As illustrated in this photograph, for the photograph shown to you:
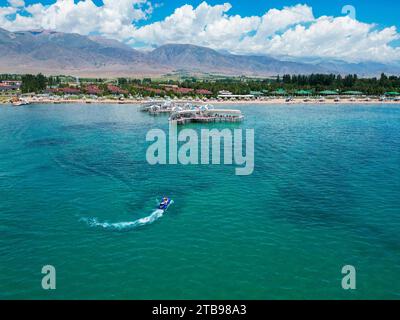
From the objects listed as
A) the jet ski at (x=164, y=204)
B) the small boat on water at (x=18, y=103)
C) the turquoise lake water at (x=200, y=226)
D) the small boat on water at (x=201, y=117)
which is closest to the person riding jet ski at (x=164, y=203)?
the jet ski at (x=164, y=204)

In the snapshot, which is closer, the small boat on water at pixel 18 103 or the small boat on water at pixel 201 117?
the small boat on water at pixel 201 117

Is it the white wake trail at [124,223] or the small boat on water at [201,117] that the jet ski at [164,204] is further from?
the small boat on water at [201,117]

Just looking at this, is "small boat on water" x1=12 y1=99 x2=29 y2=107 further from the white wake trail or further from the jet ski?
the jet ski

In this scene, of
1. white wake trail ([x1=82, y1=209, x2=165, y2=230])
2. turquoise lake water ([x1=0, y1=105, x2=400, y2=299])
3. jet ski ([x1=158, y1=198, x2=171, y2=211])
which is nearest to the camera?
turquoise lake water ([x1=0, y1=105, x2=400, y2=299])

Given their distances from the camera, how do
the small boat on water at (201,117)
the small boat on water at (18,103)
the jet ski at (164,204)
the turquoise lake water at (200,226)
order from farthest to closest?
the small boat on water at (18,103)
the small boat on water at (201,117)
the jet ski at (164,204)
the turquoise lake water at (200,226)

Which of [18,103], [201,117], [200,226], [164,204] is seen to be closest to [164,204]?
[164,204]

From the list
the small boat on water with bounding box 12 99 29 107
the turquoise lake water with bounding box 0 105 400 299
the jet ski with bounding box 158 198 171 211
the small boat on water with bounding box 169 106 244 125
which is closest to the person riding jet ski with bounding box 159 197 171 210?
the jet ski with bounding box 158 198 171 211

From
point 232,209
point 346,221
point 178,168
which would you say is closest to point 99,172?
point 178,168

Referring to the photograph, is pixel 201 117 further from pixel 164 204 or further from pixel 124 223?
pixel 124 223

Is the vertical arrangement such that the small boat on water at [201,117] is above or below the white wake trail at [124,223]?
above
